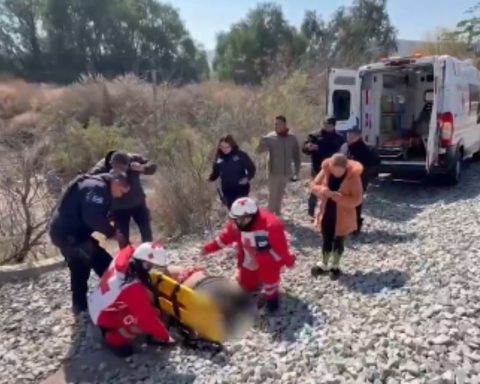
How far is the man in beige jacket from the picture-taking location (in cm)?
718

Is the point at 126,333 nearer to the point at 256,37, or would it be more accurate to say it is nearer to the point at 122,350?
the point at 122,350

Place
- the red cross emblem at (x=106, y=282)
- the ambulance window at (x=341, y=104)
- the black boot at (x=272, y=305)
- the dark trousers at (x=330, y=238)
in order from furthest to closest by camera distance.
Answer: the ambulance window at (x=341, y=104), the dark trousers at (x=330, y=238), the black boot at (x=272, y=305), the red cross emblem at (x=106, y=282)

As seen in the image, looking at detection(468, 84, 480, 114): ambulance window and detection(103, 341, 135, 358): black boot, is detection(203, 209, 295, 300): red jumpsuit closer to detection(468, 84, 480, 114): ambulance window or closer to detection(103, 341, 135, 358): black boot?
detection(103, 341, 135, 358): black boot

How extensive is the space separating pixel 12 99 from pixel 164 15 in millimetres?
30780

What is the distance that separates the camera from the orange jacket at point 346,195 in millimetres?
5168

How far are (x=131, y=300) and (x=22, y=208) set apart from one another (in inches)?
191

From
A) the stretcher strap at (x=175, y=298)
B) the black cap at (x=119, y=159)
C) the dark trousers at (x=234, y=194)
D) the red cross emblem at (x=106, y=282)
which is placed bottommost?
the stretcher strap at (x=175, y=298)

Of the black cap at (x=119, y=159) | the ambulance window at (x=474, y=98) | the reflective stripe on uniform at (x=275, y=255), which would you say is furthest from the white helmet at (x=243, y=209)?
the ambulance window at (x=474, y=98)

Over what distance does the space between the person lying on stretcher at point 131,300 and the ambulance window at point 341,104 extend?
6104mm

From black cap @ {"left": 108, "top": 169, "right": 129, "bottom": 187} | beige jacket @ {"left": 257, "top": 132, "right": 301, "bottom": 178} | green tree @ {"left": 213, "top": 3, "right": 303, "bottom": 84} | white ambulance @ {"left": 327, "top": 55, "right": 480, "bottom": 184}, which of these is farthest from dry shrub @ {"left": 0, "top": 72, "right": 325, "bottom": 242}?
green tree @ {"left": 213, "top": 3, "right": 303, "bottom": 84}

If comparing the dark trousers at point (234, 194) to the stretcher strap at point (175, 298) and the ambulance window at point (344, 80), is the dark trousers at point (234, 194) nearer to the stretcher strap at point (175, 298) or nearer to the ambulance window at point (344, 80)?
the stretcher strap at point (175, 298)

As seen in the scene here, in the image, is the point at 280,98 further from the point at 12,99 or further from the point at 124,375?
the point at 12,99

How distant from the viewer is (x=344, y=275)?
5414 mm

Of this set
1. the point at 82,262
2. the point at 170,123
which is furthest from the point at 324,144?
the point at 170,123
